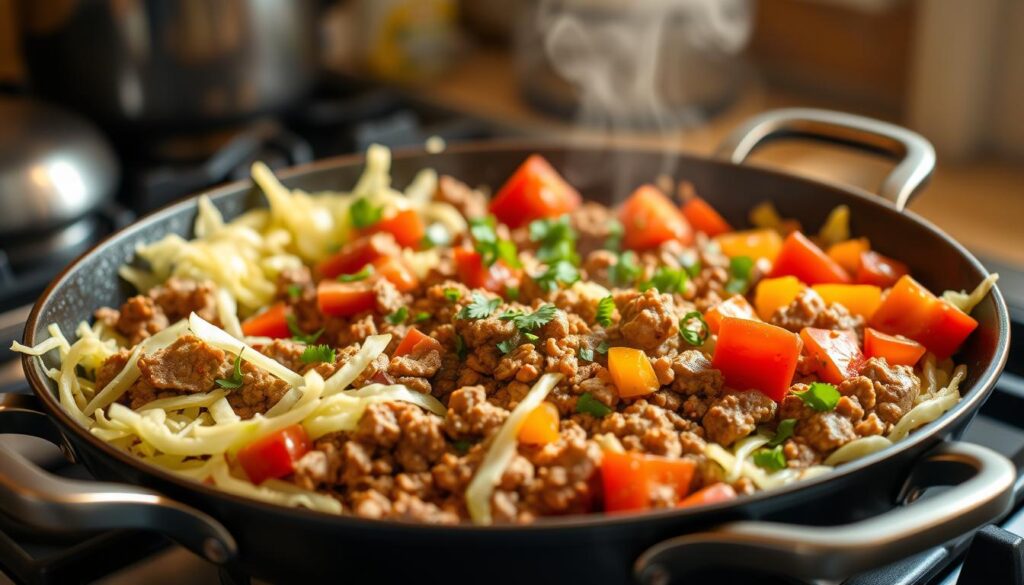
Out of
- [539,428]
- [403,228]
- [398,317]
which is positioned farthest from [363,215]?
[539,428]

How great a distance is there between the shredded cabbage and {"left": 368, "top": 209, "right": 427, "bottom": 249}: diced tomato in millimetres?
800

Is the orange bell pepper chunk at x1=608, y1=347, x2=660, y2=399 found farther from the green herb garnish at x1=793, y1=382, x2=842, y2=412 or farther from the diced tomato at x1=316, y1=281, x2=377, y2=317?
the diced tomato at x1=316, y1=281, x2=377, y2=317

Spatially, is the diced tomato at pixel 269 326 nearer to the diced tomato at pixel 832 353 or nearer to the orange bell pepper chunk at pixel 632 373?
the orange bell pepper chunk at pixel 632 373

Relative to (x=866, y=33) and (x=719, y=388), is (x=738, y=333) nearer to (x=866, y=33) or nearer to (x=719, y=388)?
(x=719, y=388)

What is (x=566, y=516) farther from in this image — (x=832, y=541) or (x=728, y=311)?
(x=728, y=311)

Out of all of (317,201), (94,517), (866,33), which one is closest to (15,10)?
(317,201)

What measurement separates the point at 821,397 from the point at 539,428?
1.44ft

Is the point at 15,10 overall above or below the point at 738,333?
above

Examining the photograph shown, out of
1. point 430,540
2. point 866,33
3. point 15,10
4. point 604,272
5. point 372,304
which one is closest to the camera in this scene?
point 430,540

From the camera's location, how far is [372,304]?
1947 mm

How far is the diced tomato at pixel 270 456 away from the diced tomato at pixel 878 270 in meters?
1.17

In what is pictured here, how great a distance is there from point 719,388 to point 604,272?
501 mm

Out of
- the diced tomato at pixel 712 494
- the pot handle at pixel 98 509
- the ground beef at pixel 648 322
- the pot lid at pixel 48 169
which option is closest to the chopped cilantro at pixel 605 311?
the ground beef at pixel 648 322

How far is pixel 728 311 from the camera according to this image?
1850 millimetres
